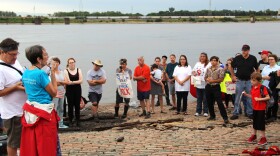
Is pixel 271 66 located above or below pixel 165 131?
above

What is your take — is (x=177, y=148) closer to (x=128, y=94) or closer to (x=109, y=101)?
(x=128, y=94)

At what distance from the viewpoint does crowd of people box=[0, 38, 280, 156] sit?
5375 mm

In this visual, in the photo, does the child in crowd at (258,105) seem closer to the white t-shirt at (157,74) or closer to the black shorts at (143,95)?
the black shorts at (143,95)

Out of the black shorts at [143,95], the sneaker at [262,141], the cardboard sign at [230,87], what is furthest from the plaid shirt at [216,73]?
the sneaker at [262,141]

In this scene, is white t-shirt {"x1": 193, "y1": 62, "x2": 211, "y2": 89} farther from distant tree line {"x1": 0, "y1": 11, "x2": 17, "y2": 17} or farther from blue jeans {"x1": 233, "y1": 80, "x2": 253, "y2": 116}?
distant tree line {"x1": 0, "y1": 11, "x2": 17, "y2": 17}

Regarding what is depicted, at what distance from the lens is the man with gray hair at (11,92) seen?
5.63 m

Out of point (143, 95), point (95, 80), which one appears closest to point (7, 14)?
point (143, 95)

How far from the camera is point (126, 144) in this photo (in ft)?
25.3

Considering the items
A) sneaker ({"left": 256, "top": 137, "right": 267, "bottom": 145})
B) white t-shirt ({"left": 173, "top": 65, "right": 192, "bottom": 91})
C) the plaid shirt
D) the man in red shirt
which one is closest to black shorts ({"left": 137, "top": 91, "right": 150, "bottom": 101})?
the man in red shirt

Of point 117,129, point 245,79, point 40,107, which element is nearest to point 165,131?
point 117,129

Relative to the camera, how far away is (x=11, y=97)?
5695mm

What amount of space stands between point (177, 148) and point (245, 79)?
4.06 metres

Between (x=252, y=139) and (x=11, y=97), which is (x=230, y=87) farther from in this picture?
(x=11, y=97)

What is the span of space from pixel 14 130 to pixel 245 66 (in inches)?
256
